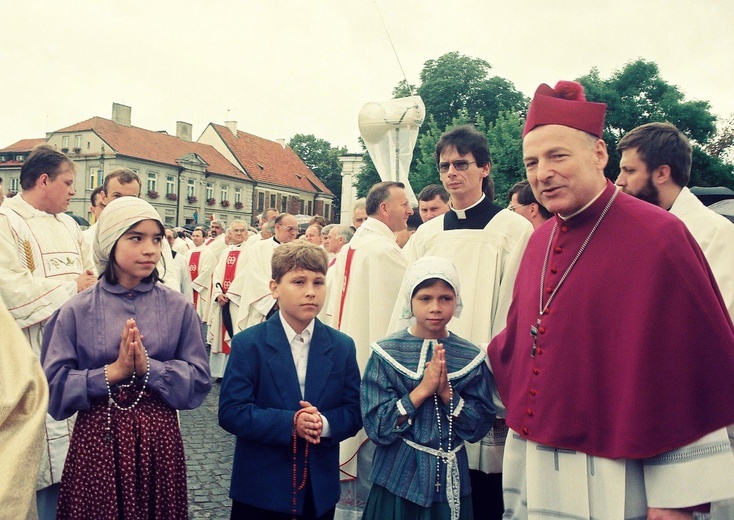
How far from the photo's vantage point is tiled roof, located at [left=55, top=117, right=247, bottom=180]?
47.7m

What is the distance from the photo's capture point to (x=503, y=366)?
8.97ft

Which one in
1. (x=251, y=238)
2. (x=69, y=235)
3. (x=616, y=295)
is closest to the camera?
(x=616, y=295)

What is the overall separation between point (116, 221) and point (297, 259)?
895 millimetres

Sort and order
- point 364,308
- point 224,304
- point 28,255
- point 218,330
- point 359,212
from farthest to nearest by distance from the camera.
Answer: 1. point 218,330
2. point 224,304
3. point 359,212
4. point 364,308
5. point 28,255

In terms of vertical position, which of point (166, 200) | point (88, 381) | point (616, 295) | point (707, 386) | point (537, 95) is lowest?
point (88, 381)

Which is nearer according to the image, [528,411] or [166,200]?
[528,411]

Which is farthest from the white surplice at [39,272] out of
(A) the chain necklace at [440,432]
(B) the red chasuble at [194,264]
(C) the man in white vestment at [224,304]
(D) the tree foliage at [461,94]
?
(D) the tree foliage at [461,94]

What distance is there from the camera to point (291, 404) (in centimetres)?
294

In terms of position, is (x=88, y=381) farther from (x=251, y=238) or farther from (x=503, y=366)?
(x=251, y=238)

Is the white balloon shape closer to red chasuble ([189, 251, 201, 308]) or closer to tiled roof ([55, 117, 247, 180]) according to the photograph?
red chasuble ([189, 251, 201, 308])

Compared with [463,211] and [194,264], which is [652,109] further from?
[463,211]

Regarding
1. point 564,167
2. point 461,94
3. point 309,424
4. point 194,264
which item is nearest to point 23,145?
point 461,94

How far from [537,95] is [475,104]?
35670 millimetres

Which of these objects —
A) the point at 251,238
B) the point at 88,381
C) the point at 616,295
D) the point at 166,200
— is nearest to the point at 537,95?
the point at 616,295
